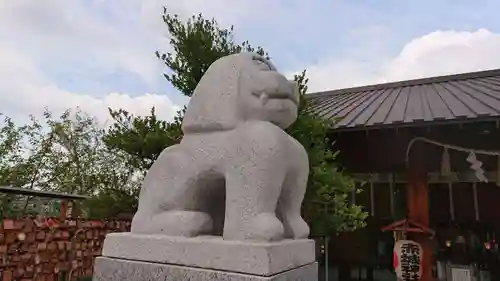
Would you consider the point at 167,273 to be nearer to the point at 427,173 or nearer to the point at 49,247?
the point at 49,247

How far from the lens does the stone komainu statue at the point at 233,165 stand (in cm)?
153

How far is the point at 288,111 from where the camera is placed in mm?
1739

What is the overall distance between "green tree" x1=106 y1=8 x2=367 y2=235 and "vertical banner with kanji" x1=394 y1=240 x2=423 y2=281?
73 cm

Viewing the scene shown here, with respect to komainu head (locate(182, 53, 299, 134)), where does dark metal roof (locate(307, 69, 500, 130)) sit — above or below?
above

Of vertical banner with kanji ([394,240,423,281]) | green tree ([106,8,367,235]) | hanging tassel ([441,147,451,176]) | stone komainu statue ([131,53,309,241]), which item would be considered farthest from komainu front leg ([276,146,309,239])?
hanging tassel ([441,147,451,176])

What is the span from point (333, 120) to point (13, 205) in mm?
5360

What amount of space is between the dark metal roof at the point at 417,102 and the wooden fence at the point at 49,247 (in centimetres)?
362

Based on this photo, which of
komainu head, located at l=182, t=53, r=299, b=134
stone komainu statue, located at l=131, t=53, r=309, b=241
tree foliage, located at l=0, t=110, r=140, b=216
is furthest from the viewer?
tree foliage, located at l=0, t=110, r=140, b=216

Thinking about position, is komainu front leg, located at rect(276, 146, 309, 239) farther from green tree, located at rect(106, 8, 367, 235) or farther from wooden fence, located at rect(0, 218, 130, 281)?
wooden fence, located at rect(0, 218, 130, 281)

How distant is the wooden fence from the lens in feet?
13.5

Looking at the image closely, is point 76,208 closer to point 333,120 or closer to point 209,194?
point 333,120

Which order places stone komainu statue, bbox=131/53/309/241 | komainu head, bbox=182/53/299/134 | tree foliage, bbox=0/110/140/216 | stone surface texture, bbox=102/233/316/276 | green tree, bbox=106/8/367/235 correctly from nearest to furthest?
stone surface texture, bbox=102/233/316/276
stone komainu statue, bbox=131/53/309/241
komainu head, bbox=182/53/299/134
green tree, bbox=106/8/367/235
tree foliage, bbox=0/110/140/216

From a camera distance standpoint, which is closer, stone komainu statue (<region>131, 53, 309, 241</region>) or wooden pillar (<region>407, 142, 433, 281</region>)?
stone komainu statue (<region>131, 53, 309, 241</region>)

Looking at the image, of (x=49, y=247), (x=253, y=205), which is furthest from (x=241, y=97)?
(x=49, y=247)
